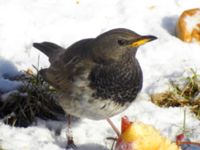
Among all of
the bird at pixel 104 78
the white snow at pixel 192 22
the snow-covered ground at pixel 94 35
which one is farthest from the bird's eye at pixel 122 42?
the white snow at pixel 192 22

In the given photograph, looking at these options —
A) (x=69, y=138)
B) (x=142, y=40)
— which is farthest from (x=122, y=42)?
(x=69, y=138)

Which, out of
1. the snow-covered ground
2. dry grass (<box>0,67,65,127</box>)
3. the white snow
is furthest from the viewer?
the white snow

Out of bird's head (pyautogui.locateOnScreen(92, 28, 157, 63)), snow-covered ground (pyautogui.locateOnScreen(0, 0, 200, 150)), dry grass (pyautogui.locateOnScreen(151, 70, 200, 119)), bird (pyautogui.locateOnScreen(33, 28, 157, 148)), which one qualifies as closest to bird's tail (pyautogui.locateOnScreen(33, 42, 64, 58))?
snow-covered ground (pyautogui.locateOnScreen(0, 0, 200, 150))

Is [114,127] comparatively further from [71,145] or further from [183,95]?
[183,95]

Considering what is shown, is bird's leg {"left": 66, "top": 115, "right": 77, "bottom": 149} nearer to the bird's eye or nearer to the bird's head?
the bird's head

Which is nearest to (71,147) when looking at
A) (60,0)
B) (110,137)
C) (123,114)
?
(110,137)

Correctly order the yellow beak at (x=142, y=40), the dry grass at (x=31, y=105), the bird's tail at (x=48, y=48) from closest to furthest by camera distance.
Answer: the yellow beak at (x=142, y=40) → the dry grass at (x=31, y=105) → the bird's tail at (x=48, y=48)

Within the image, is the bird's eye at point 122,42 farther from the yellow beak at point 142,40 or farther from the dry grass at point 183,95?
the dry grass at point 183,95
